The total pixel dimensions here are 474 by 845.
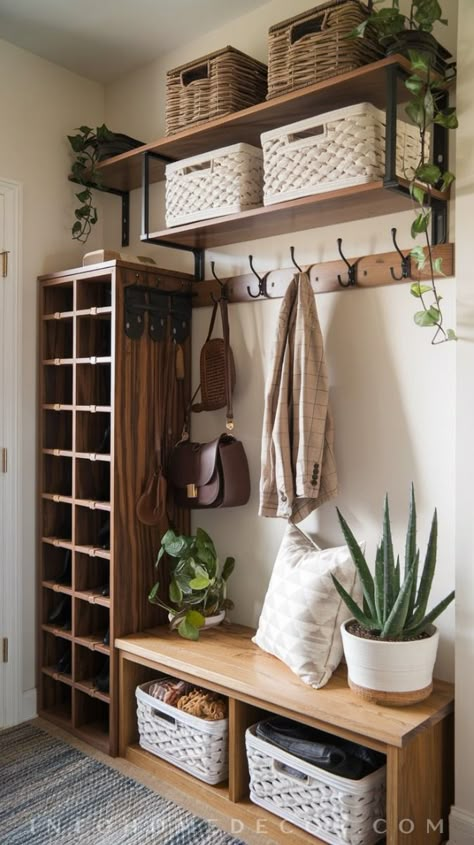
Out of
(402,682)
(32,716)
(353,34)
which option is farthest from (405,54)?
(32,716)

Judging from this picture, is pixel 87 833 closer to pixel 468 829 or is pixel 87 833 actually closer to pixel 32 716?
pixel 32 716

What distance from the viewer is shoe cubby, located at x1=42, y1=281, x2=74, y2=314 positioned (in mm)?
2902

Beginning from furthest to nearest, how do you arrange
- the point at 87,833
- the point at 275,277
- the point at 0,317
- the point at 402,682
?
the point at 0,317, the point at 275,277, the point at 87,833, the point at 402,682

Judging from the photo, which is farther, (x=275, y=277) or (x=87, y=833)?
(x=275, y=277)

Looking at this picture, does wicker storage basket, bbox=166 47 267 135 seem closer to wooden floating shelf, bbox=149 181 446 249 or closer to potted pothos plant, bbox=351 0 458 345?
wooden floating shelf, bbox=149 181 446 249

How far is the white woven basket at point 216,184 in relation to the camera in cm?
228

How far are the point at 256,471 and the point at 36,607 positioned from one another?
1083 millimetres

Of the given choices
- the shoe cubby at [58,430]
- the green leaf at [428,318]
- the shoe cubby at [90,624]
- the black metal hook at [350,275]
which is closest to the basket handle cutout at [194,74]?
the black metal hook at [350,275]

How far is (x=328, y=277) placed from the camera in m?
2.36

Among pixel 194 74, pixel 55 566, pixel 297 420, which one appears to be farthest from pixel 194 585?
pixel 194 74

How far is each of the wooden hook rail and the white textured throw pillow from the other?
832 mm

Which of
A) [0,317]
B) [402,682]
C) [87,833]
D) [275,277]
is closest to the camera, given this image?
[402,682]

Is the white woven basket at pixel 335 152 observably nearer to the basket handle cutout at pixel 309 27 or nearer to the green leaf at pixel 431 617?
the basket handle cutout at pixel 309 27

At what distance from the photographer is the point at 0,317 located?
2.78 metres
